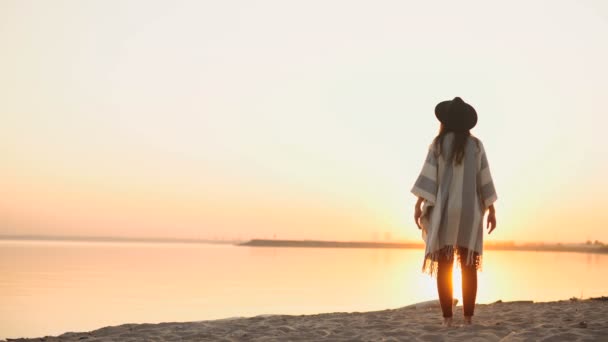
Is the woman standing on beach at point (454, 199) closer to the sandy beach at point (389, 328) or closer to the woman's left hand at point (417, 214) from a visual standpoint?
the woman's left hand at point (417, 214)

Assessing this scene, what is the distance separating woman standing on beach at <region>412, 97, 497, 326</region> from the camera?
6.34m

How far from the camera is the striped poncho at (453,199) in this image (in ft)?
20.8

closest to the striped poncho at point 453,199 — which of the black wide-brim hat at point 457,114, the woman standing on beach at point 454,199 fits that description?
the woman standing on beach at point 454,199

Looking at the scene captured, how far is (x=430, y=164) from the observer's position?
6.52 meters

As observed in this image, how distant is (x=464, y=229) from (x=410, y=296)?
13845 millimetres

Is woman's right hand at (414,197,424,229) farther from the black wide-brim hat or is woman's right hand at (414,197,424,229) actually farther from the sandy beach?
the sandy beach

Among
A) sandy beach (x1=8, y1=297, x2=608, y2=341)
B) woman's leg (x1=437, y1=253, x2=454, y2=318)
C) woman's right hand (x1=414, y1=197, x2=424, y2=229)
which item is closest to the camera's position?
sandy beach (x1=8, y1=297, x2=608, y2=341)

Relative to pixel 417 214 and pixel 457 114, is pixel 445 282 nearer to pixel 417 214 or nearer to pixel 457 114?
pixel 417 214

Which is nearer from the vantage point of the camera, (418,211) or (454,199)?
(454,199)

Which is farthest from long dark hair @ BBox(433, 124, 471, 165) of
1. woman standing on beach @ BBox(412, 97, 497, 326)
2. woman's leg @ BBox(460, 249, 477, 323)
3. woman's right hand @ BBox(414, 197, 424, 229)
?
woman's leg @ BBox(460, 249, 477, 323)

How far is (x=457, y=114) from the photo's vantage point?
20.9 feet

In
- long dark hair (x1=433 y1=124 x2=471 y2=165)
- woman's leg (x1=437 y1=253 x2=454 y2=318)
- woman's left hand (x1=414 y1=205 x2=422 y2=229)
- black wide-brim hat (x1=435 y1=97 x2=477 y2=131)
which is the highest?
black wide-brim hat (x1=435 y1=97 x2=477 y2=131)

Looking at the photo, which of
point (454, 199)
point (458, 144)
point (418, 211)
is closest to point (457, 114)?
point (458, 144)

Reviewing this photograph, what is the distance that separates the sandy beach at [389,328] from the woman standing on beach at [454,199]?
483 mm
